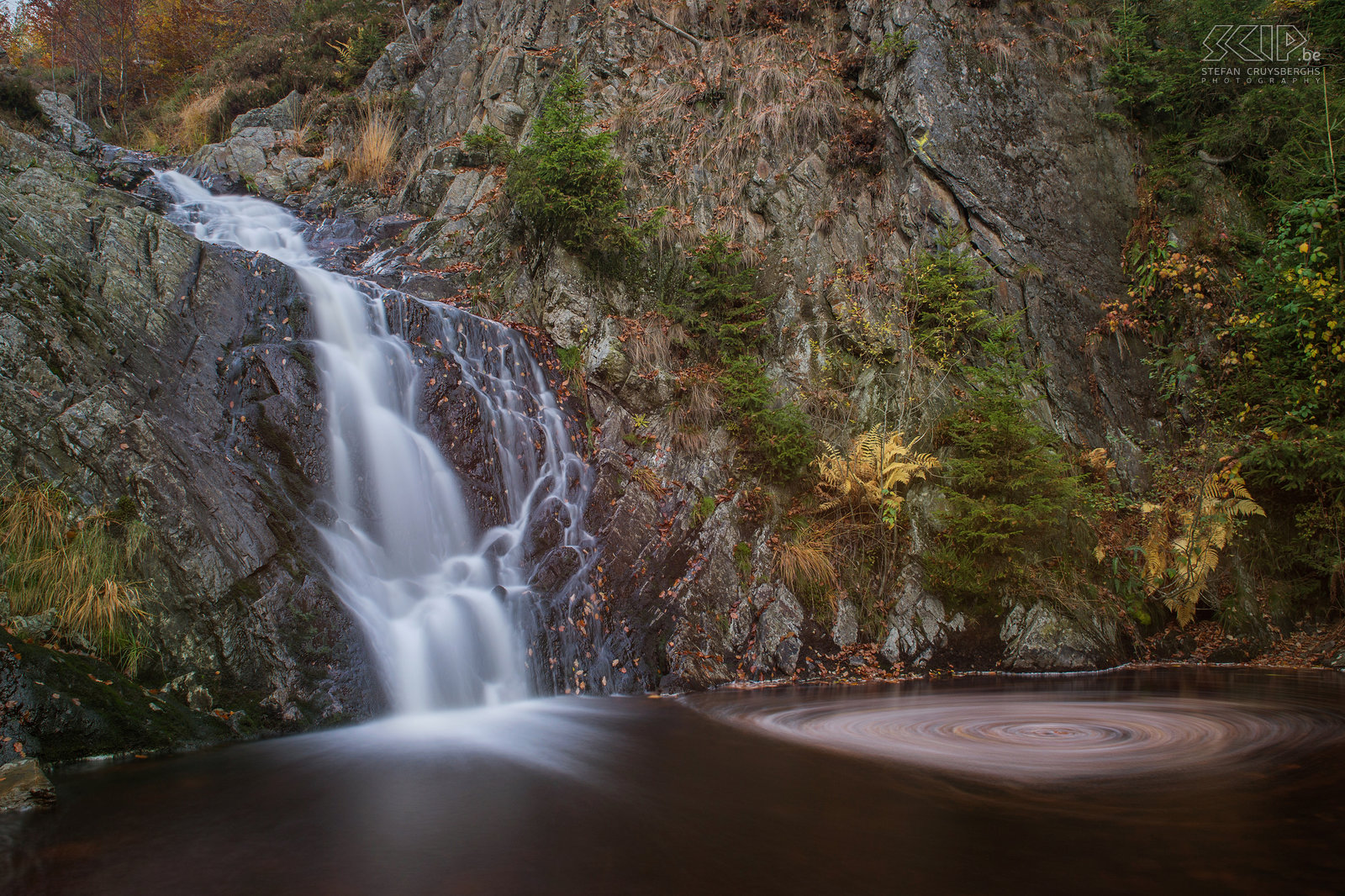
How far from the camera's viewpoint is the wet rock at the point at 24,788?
3.50 meters

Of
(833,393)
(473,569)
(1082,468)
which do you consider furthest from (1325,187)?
(473,569)

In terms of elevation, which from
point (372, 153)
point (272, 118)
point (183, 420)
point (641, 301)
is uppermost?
point (272, 118)

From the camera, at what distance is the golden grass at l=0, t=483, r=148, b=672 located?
479cm

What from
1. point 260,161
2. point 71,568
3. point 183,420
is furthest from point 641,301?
point 260,161

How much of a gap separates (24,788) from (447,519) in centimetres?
413

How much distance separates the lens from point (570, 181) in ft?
31.6

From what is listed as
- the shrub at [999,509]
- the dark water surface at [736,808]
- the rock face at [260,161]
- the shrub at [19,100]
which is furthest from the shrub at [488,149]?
the dark water surface at [736,808]

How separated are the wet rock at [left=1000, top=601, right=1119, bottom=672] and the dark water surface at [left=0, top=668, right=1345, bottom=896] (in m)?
1.86

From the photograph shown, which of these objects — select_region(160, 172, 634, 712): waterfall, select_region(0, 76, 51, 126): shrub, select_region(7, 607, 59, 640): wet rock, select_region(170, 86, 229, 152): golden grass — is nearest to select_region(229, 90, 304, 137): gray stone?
select_region(170, 86, 229, 152): golden grass

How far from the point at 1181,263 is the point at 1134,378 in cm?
179

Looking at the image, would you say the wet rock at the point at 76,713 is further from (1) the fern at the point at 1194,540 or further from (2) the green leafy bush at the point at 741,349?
(1) the fern at the point at 1194,540

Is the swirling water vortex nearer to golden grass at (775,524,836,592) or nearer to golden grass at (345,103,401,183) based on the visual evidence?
golden grass at (775,524,836,592)

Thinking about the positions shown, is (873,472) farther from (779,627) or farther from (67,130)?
(67,130)

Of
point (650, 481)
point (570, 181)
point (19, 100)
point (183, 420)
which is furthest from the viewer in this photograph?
point (19, 100)
